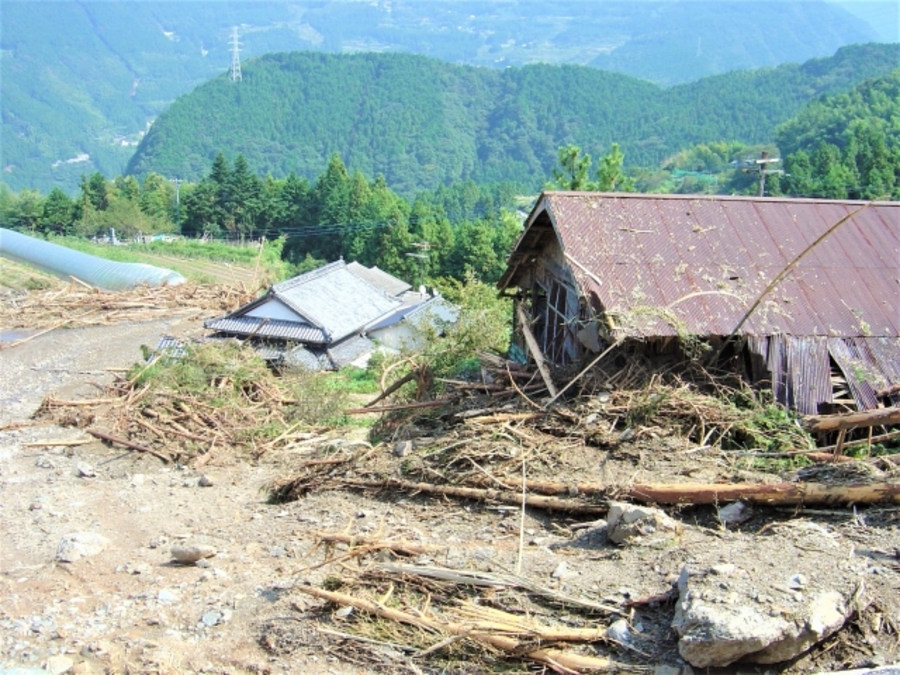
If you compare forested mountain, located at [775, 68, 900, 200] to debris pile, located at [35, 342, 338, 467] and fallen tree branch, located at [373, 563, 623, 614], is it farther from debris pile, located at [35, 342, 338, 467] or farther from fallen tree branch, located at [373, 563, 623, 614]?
fallen tree branch, located at [373, 563, 623, 614]

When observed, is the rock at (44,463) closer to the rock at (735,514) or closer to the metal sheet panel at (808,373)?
the rock at (735,514)

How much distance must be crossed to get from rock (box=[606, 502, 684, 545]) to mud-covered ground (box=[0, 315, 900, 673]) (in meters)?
0.09

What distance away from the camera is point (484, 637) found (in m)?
5.47

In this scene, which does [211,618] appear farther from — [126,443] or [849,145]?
[849,145]

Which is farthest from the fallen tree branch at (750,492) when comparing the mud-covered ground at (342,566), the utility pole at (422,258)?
the utility pole at (422,258)

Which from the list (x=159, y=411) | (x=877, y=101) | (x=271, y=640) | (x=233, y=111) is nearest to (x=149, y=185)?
(x=159, y=411)

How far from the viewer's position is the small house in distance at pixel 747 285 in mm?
8758

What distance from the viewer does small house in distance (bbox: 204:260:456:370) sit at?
78.2 ft

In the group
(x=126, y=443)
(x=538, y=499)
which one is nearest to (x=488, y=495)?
(x=538, y=499)

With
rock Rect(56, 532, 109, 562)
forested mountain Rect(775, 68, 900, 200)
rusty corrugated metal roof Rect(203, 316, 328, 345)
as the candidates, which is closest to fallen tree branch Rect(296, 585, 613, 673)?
rock Rect(56, 532, 109, 562)

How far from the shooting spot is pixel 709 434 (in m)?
8.20

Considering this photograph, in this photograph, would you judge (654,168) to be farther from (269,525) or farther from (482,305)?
(269,525)

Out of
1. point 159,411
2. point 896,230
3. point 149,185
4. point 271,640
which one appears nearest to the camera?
point 271,640

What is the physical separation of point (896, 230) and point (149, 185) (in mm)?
58749
